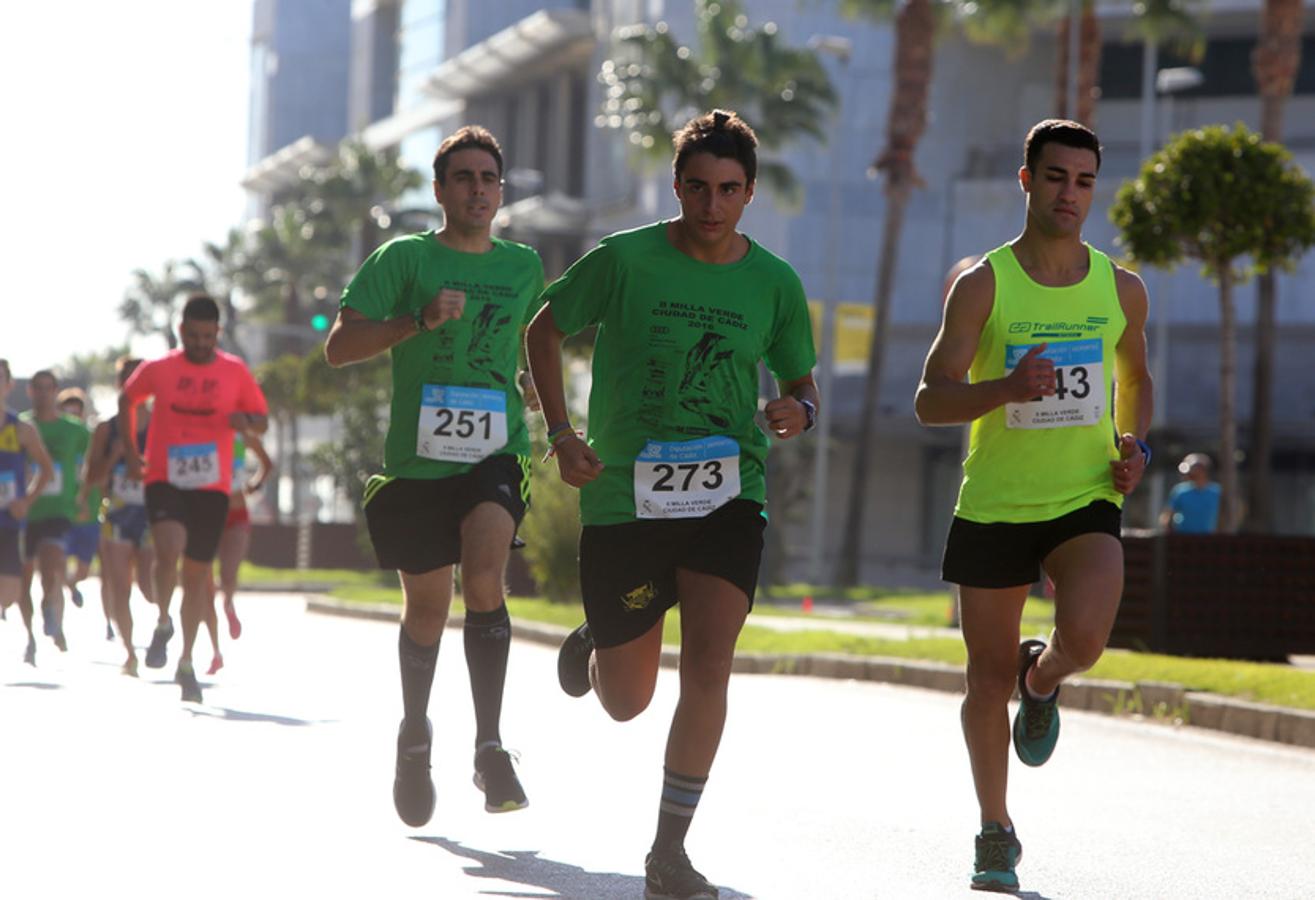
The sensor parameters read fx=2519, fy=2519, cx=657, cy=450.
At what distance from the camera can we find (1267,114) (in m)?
30.8

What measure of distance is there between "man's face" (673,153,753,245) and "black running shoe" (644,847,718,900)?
1.52 m

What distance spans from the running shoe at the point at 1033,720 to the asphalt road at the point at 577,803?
351mm

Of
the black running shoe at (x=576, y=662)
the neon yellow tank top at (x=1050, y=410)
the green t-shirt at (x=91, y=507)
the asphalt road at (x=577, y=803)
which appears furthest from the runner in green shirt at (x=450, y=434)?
the green t-shirt at (x=91, y=507)

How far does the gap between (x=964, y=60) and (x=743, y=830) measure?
55107 millimetres

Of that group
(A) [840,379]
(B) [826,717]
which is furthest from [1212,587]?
(A) [840,379]

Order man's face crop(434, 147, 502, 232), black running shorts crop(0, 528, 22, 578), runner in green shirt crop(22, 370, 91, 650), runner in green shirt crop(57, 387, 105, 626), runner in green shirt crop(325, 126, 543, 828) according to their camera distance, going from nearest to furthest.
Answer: runner in green shirt crop(325, 126, 543, 828) < man's face crop(434, 147, 502, 232) < black running shorts crop(0, 528, 22, 578) < runner in green shirt crop(22, 370, 91, 650) < runner in green shirt crop(57, 387, 105, 626)

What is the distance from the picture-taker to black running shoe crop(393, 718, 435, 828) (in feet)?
24.2

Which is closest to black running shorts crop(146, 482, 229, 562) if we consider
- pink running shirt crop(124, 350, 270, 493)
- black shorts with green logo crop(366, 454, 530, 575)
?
pink running shirt crop(124, 350, 270, 493)

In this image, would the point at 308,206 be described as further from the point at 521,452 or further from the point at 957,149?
the point at 521,452

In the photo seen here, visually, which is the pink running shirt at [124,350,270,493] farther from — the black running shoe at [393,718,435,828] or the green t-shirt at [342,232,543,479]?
the black running shoe at [393,718,435,828]

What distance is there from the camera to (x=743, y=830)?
7.89 metres

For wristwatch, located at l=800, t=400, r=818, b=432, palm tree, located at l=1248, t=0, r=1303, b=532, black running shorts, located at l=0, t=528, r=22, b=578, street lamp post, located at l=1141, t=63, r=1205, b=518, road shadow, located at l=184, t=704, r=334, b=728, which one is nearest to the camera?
wristwatch, located at l=800, t=400, r=818, b=432

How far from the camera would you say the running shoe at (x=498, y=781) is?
24.2ft

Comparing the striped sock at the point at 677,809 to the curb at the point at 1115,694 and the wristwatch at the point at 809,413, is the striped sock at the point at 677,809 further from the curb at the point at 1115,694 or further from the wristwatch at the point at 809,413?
the curb at the point at 1115,694
